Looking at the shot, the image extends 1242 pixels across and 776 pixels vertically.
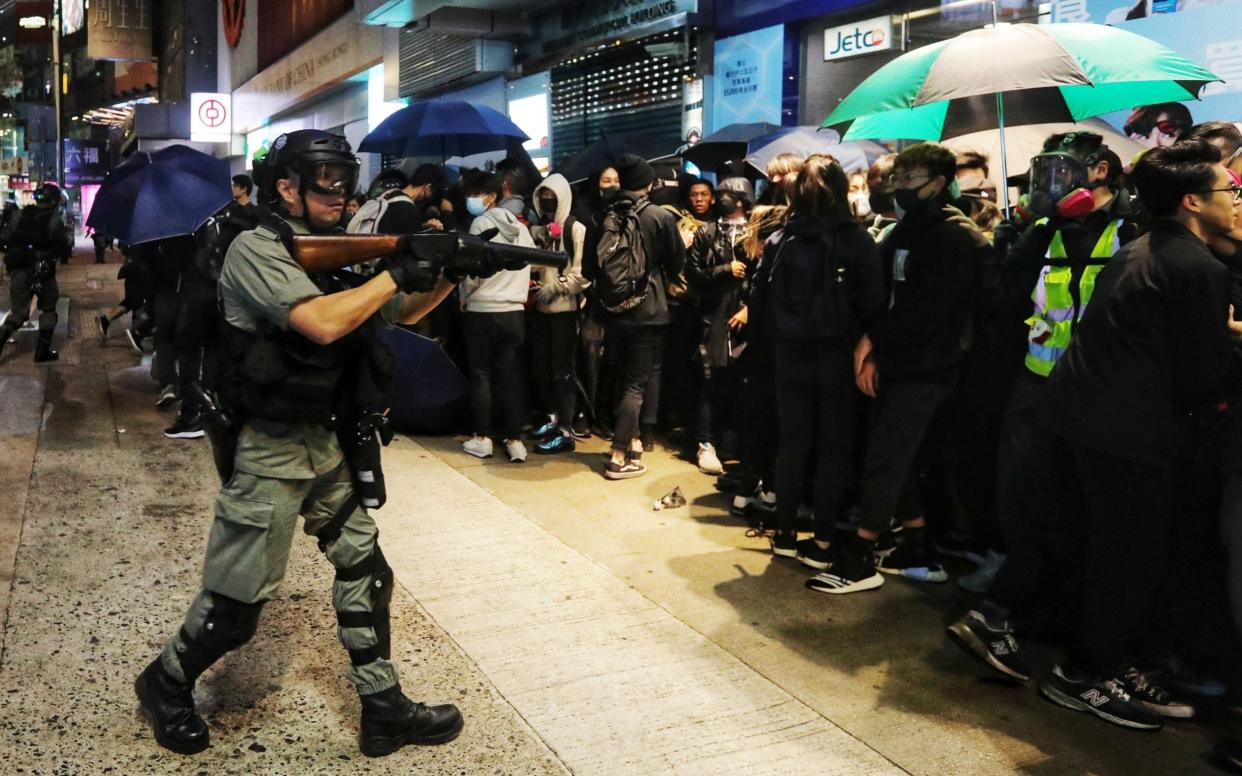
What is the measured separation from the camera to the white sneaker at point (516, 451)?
25.3 feet

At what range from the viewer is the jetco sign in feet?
31.0

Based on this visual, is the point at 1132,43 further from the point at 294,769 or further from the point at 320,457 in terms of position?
the point at 294,769

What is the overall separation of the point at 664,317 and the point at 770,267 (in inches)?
63.3

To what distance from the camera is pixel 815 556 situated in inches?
219

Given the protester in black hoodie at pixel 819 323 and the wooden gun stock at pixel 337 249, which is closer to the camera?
the wooden gun stock at pixel 337 249

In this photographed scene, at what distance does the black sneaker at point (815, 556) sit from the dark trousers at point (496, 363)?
8.84ft

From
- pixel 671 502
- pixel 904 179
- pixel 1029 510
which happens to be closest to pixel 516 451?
pixel 671 502

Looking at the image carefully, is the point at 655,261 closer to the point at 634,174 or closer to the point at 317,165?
the point at 634,174

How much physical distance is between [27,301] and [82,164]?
62.9 meters

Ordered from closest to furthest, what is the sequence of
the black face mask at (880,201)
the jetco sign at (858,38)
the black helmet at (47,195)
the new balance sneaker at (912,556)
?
the new balance sneaker at (912,556) < the black face mask at (880,201) < the jetco sign at (858,38) < the black helmet at (47,195)

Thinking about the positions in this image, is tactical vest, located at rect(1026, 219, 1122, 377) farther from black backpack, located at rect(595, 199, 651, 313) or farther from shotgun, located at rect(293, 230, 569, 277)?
black backpack, located at rect(595, 199, 651, 313)

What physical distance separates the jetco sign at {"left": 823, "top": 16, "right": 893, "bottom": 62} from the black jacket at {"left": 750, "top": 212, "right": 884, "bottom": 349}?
4.79 m

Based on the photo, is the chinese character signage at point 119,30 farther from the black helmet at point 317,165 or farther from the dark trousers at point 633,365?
the black helmet at point 317,165

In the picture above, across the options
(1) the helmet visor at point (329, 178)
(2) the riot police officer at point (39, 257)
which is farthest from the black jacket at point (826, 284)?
(2) the riot police officer at point (39, 257)
